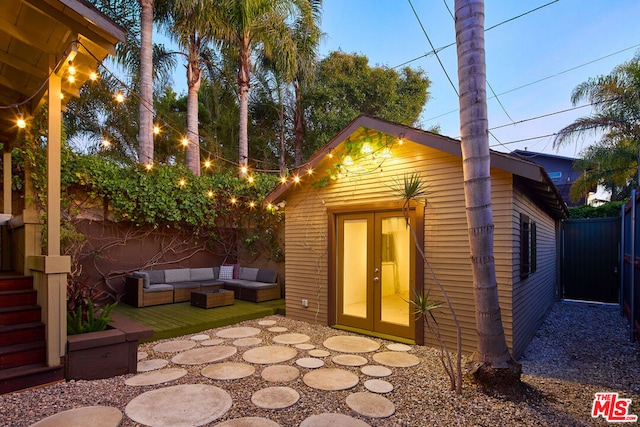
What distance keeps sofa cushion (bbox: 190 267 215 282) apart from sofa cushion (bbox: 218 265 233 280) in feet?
0.80

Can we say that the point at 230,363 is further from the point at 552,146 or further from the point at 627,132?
the point at 627,132

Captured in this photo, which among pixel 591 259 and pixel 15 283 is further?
pixel 591 259

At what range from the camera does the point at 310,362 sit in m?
4.24

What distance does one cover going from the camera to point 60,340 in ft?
11.3

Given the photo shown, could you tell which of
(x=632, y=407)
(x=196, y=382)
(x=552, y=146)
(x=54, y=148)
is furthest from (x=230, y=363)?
(x=552, y=146)

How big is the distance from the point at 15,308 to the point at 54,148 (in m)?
1.86

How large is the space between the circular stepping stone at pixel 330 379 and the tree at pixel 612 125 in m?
10.9

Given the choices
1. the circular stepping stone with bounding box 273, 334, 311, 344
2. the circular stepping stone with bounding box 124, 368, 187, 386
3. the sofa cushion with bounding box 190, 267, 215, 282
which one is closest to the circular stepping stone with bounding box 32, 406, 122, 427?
the circular stepping stone with bounding box 124, 368, 187, 386

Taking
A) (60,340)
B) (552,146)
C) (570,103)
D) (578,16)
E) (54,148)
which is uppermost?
(578,16)

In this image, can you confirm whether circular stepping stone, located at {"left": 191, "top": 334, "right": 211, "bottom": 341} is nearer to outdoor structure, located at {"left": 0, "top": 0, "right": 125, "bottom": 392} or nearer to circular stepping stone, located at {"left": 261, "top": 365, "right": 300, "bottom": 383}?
circular stepping stone, located at {"left": 261, "top": 365, "right": 300, "bottom": 383}

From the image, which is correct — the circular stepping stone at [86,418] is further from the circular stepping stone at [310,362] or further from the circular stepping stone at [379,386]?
the circular stepping stone at [379,386]

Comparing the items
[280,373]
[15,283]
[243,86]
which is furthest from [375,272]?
[243,86]

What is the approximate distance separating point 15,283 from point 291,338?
11.8ft

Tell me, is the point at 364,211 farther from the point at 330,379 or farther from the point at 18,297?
the point at 18,297
